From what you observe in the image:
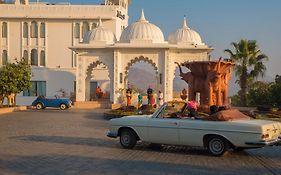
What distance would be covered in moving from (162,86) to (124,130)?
101 feet

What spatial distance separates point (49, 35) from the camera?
183ft

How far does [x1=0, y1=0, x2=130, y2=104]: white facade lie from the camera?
182 feet

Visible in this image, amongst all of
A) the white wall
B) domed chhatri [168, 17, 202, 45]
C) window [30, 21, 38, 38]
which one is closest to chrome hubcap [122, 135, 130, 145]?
domed chhatri [168, 17, 202, 45]

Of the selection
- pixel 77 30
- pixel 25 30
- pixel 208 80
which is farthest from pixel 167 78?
pixel 25 30

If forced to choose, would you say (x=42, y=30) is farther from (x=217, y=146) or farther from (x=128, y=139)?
(x=217, y=146)

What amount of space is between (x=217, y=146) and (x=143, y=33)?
3354 cm

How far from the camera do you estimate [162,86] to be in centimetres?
4450

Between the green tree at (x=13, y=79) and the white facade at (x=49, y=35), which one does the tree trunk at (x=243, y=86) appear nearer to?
the green tree at (x=13, y=79)

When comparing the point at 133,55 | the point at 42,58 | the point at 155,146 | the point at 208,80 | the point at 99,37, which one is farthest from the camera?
the point at 42,58

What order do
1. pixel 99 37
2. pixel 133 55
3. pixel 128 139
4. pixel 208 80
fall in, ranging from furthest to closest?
pixel 99 37 → pixel 133 55 → pixel 208 80 → pixel 128 139

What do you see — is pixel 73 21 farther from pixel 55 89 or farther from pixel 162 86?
pixel 162 86

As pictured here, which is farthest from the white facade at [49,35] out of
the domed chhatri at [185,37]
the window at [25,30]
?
the domed chhatri at [185,37]

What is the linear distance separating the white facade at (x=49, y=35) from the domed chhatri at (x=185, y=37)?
31.2ft

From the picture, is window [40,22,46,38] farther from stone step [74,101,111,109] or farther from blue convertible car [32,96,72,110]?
blue convertible car [32,96,72,110]
